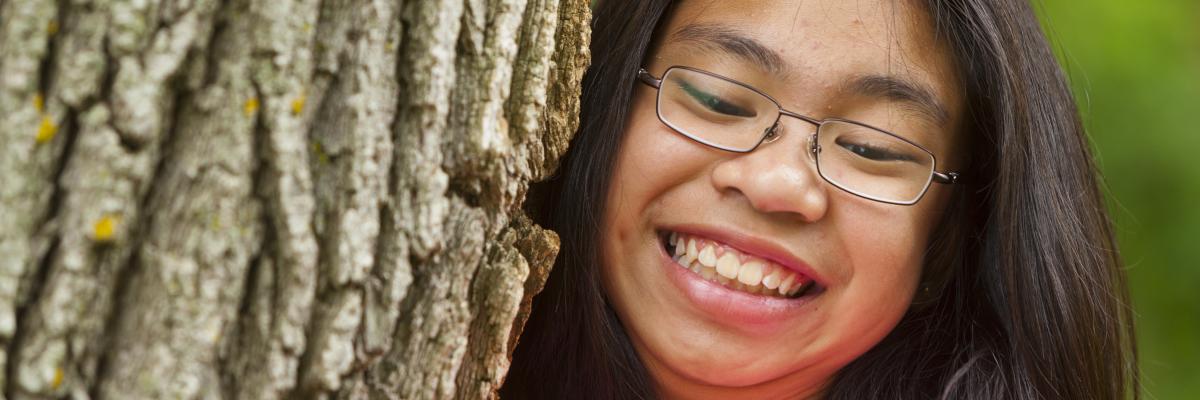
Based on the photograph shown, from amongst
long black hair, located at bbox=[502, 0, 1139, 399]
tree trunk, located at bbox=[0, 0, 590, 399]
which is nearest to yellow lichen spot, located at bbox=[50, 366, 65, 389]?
tree trunk, located at bbox=[0, 0, 590, 399]

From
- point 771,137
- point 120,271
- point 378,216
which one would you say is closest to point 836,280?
point 771,137

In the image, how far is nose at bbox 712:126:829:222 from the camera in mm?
2039

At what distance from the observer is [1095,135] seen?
445 centimetres

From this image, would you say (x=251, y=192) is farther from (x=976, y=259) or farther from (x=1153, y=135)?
(x=1153, y=135)

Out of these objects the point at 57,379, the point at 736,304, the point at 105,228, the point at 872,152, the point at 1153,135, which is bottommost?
the point at 57,379

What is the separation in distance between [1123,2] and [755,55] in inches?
110

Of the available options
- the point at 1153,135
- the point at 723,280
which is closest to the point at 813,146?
A: the point at 723,280

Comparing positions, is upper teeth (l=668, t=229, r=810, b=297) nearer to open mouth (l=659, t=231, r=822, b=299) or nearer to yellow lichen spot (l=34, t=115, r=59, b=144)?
open mouth (l=659, t=231, r=822, b=299)

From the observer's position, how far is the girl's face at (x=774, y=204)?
2.10 meters

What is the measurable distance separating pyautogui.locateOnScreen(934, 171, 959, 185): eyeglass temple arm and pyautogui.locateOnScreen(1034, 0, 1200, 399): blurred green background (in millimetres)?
2151

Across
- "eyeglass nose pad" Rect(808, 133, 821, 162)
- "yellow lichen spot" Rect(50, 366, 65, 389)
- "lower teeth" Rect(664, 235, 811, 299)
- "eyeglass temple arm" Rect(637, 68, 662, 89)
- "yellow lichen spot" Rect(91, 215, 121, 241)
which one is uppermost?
"eyeglass temple arm" Rect(637, 68, 662, 89)

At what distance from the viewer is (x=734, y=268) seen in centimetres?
214

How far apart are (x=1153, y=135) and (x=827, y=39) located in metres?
2.81

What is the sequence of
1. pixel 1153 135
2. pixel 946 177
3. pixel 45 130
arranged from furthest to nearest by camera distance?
pixel 1153 135 < pixel 946 177 < pixel 45 130
